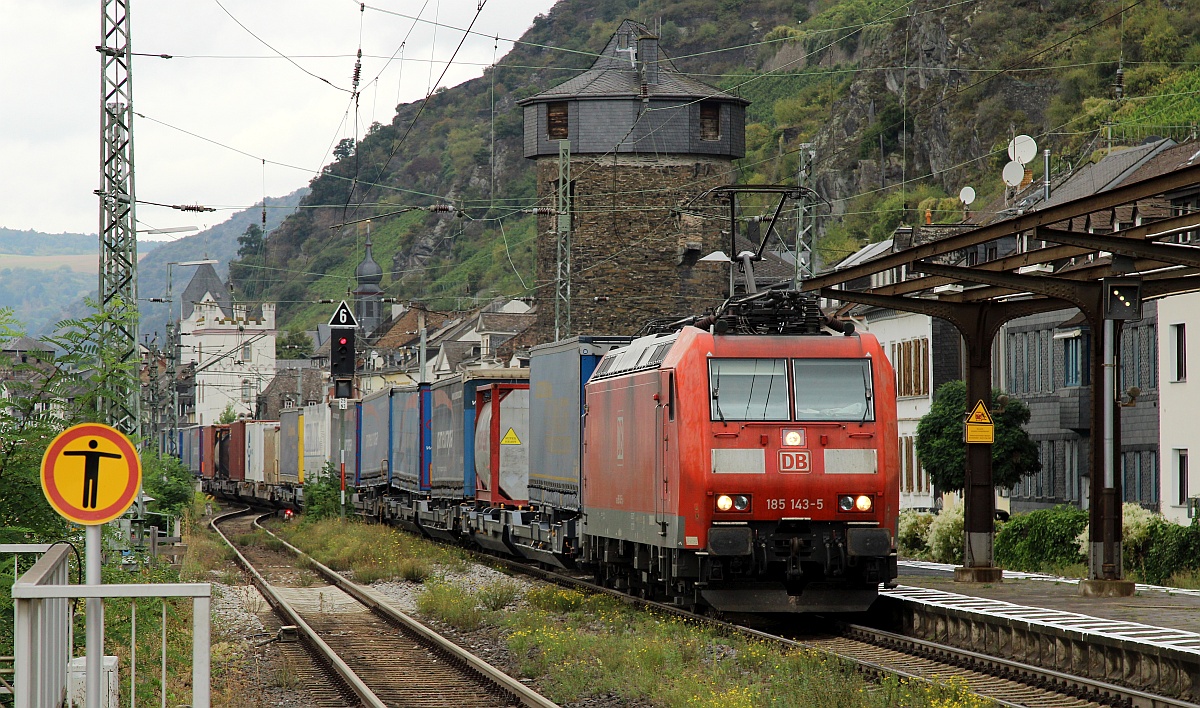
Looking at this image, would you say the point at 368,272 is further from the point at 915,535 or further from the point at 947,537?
the point at 947,537

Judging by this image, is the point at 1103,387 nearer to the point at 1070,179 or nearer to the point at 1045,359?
the point at 1045,359

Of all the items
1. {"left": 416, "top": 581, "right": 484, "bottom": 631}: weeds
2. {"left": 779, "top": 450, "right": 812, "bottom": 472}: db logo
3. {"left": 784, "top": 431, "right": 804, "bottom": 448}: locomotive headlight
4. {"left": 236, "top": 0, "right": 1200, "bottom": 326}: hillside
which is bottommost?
{"left": 416, "top": 581, "right": 484, "bottom": 631}: weeds

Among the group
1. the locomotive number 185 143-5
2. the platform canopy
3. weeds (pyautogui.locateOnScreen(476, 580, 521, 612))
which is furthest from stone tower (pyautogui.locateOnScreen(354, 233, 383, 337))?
the locomotive number 185 143-5

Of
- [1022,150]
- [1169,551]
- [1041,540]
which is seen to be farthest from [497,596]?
[1022,150]

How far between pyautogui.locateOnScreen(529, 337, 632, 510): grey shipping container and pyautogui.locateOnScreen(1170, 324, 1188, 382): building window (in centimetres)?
1579

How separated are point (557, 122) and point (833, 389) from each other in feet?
174

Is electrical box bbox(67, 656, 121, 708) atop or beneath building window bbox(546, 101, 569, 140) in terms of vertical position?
beneath

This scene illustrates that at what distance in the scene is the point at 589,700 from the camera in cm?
1361

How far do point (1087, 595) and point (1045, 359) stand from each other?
949 inches

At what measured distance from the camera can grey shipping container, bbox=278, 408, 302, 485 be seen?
59.6 m

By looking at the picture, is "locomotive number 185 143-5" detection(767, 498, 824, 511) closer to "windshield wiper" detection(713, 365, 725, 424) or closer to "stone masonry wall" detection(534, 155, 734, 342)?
"windshield wiper" detection(713, 365, 725, 424)

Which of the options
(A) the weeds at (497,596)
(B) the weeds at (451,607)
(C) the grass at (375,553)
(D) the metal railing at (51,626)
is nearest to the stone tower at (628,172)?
(C) the grass at (375,553)

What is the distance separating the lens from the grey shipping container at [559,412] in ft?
76.1

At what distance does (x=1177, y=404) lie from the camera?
3484 cm
